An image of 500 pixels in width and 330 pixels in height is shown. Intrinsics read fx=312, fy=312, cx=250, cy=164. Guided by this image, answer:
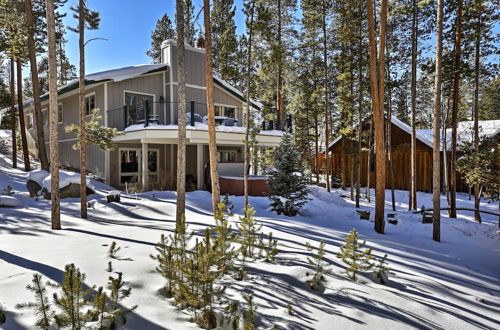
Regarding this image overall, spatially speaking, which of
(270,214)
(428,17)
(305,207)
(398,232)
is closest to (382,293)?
(398,232)

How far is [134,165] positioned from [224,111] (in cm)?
658

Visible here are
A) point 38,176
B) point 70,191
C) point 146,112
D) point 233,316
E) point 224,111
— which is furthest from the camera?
point 224,111

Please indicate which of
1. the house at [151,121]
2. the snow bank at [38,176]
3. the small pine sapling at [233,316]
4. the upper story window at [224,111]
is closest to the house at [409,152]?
the upper story window at [224,111]

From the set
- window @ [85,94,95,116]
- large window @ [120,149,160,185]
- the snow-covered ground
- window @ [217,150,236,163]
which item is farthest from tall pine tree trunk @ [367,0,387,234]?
window @ [85,94,95,116]

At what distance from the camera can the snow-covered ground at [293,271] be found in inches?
146

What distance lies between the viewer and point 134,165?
18.1 m

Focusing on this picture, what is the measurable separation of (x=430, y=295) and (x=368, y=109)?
1616 centimetres

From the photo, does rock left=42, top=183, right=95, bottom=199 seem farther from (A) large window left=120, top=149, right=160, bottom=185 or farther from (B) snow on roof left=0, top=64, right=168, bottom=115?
(B) snow on roof left=0, top=64, right=168, bottom=115

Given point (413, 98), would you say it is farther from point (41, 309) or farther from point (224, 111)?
point (41, 309)

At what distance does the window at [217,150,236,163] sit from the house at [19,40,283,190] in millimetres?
73

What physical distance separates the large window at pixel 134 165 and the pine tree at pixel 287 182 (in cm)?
816

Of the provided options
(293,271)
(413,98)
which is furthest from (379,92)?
(293,271)

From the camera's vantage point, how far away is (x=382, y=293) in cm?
456

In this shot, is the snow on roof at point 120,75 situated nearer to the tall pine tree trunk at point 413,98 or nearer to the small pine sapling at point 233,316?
the tall pine tree trunk at point 413,98
